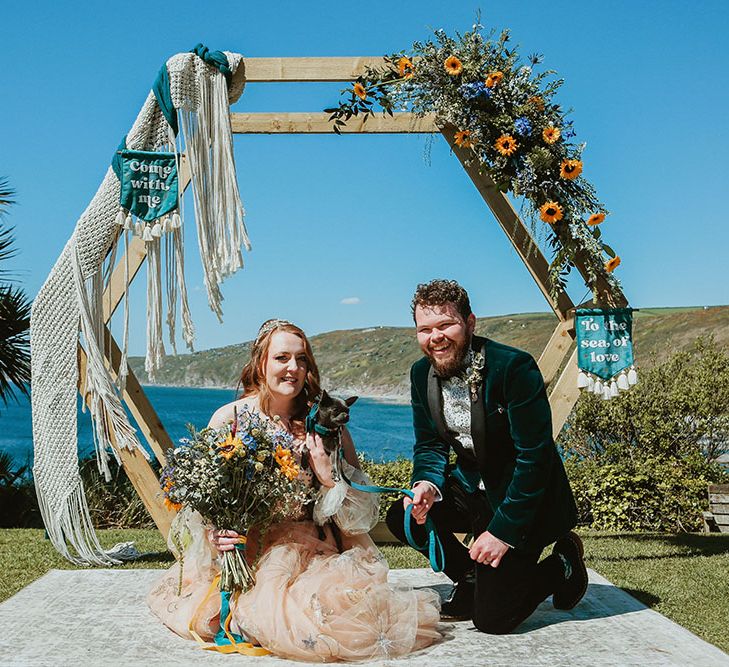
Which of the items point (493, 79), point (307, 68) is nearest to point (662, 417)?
point (493, 79)

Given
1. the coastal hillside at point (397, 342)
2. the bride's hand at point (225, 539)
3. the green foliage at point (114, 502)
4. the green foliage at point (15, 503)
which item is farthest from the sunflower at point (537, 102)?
the coastal hillside at point (397, 342)

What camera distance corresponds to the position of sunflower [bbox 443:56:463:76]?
5215 millimetres

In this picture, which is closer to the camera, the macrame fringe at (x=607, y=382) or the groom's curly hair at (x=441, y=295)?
the groom's curly hair at (x=441, y=295)

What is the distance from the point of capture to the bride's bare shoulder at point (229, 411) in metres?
3.69

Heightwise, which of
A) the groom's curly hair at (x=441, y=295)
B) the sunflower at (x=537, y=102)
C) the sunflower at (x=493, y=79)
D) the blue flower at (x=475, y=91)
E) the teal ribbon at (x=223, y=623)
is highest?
the sunflower at (x=493, y=79)

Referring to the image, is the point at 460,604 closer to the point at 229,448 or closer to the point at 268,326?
the point at 229,448

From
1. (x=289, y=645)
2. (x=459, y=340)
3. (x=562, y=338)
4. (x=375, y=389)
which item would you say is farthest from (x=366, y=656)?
(x=375, y=389)

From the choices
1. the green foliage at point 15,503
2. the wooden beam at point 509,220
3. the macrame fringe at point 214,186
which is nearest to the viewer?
the macrame fringe at point 214,186

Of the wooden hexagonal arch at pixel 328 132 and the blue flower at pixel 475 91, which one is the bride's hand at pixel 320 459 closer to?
the wooden hexagonal arch at pixel 328 132

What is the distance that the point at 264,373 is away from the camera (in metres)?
3.80

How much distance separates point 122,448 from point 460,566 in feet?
7.14

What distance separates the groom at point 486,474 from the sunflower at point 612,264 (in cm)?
176

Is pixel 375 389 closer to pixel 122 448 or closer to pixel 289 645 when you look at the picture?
pixel 122 448

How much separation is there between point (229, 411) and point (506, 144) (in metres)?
2.43
